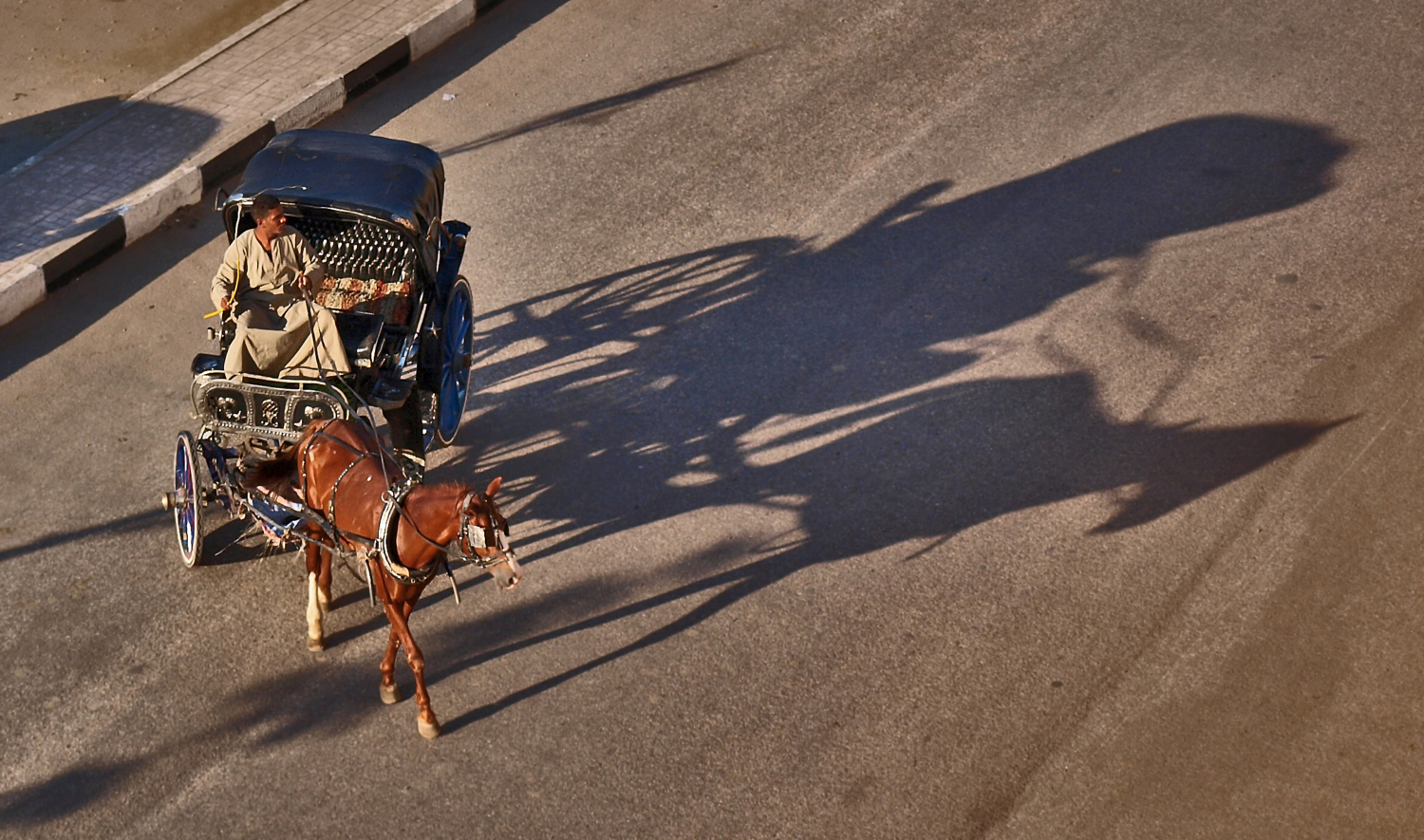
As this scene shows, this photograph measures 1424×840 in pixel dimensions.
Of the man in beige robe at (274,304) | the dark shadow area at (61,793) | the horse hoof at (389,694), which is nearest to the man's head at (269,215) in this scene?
the man in beige robe at (274,304)

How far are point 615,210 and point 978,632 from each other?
4.26 meters

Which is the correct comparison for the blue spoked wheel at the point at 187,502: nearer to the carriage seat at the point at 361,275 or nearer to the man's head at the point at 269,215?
the carriage seat at the point at 361,275

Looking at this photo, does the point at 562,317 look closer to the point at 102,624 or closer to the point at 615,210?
the point at 615,210

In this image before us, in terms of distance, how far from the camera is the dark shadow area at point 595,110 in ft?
31.8

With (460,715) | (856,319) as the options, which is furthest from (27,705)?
(856,319)

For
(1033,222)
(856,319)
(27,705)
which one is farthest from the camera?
(1033,222)

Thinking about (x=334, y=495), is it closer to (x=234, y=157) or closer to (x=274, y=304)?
(x=274, y=304)

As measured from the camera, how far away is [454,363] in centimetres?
725

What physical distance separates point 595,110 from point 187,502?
16.1ft

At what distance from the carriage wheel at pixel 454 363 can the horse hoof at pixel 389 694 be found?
1607mm

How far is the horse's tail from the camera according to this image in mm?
6234

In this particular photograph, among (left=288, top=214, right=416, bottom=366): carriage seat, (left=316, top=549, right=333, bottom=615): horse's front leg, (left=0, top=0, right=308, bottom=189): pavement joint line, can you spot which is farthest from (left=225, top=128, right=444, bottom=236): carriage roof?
(left=0, top=0, right=308, bottom=189): pavement joint line

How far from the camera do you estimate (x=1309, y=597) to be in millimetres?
6543

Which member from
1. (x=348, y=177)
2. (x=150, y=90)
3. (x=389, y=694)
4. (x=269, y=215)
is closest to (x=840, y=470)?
(x=389, y=694)
